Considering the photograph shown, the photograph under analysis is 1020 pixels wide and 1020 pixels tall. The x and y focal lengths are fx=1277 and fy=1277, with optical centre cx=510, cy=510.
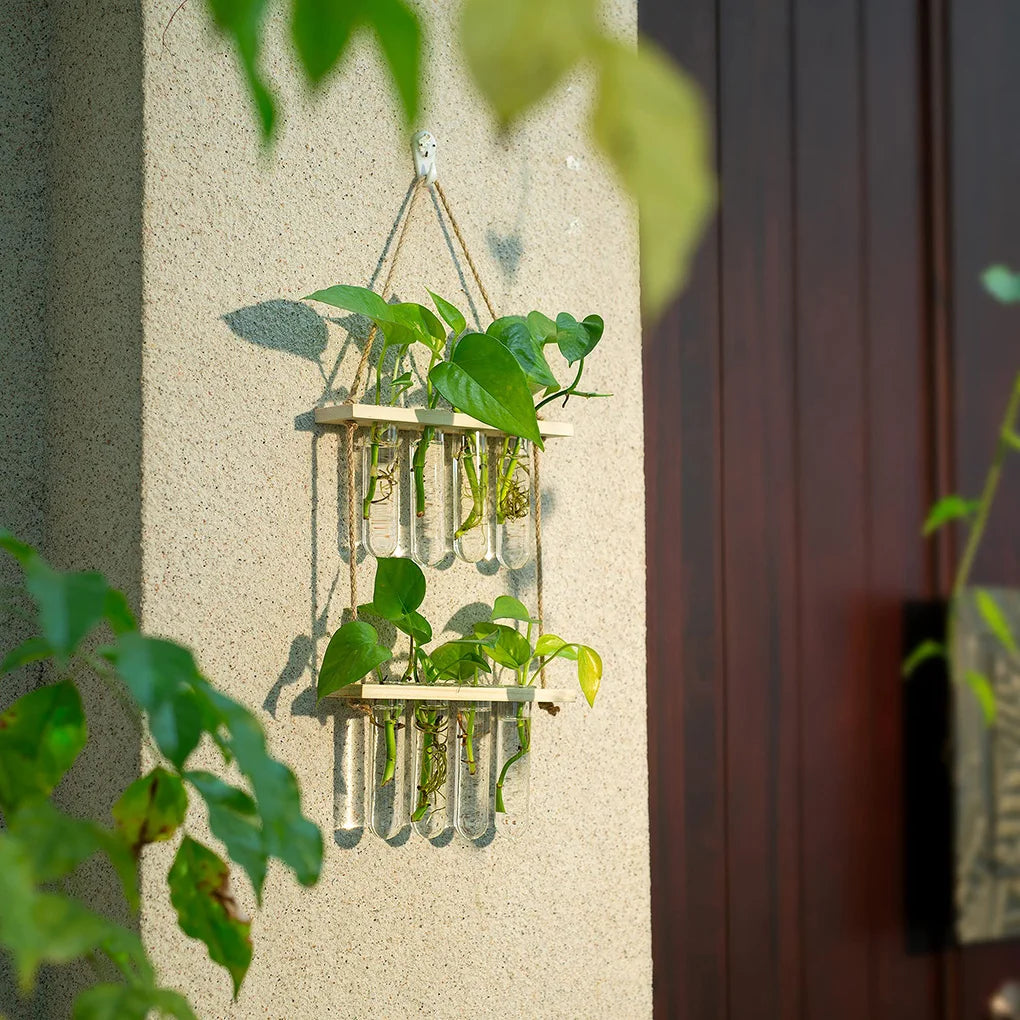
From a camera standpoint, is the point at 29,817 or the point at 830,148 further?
the point at 830,148

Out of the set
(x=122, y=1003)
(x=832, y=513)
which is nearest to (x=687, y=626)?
(x=832, y=513)

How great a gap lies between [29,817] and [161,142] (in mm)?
1033

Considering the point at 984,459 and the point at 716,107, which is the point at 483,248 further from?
the point at 984,459

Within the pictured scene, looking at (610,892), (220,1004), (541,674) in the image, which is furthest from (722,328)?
(220,1004)

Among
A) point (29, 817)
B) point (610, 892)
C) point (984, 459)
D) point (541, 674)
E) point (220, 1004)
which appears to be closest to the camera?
point (29, 817)

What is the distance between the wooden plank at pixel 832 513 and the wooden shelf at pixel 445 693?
69 centimetres

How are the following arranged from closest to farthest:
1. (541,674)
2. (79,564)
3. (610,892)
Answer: (79,564) → (541,674) → (610,892)

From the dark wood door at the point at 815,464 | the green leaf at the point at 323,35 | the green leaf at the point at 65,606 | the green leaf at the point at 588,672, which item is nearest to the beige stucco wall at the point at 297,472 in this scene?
the green leaf at the point at 588,672

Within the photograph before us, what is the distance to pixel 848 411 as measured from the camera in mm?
2098

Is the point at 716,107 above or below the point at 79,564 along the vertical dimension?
above

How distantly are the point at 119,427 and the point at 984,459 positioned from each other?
153cm

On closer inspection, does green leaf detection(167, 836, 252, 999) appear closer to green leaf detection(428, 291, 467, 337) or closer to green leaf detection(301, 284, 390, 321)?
green leaf detection(301, 284, 390, 321)

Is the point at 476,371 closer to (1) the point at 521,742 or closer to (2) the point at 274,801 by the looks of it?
(1) the point at 521,742

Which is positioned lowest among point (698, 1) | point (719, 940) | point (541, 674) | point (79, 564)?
point (719, 940)
